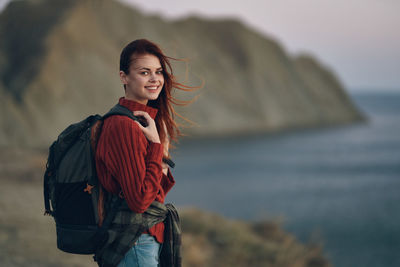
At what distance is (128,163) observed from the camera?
1.75 m

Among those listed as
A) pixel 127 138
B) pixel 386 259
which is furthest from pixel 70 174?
pixel 386 259

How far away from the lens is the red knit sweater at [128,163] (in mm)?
1754

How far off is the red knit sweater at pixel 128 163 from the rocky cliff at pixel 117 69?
13.6 meters

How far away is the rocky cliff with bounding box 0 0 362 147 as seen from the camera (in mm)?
26031

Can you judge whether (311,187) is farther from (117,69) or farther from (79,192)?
(79,192)

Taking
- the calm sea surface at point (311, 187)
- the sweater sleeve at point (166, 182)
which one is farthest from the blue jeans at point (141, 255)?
the calm sea surface at point (311, 187)

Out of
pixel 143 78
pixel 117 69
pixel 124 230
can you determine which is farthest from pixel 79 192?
pixel 117 69

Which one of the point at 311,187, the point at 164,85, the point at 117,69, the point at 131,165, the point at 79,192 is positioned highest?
the point at 117,69

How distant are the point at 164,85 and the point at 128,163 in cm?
55

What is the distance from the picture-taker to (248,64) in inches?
1839

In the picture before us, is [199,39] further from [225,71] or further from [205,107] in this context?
[205,107]

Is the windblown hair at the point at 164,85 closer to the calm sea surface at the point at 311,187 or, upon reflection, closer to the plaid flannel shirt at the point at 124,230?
the plaid flannel shirt at the point at 124,230

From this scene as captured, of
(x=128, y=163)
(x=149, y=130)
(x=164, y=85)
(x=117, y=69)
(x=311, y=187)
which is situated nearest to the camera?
(x=128, y=163)

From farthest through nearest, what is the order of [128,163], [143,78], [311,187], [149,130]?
[311,187] → [143,78] → [149,130] → [128,163]
